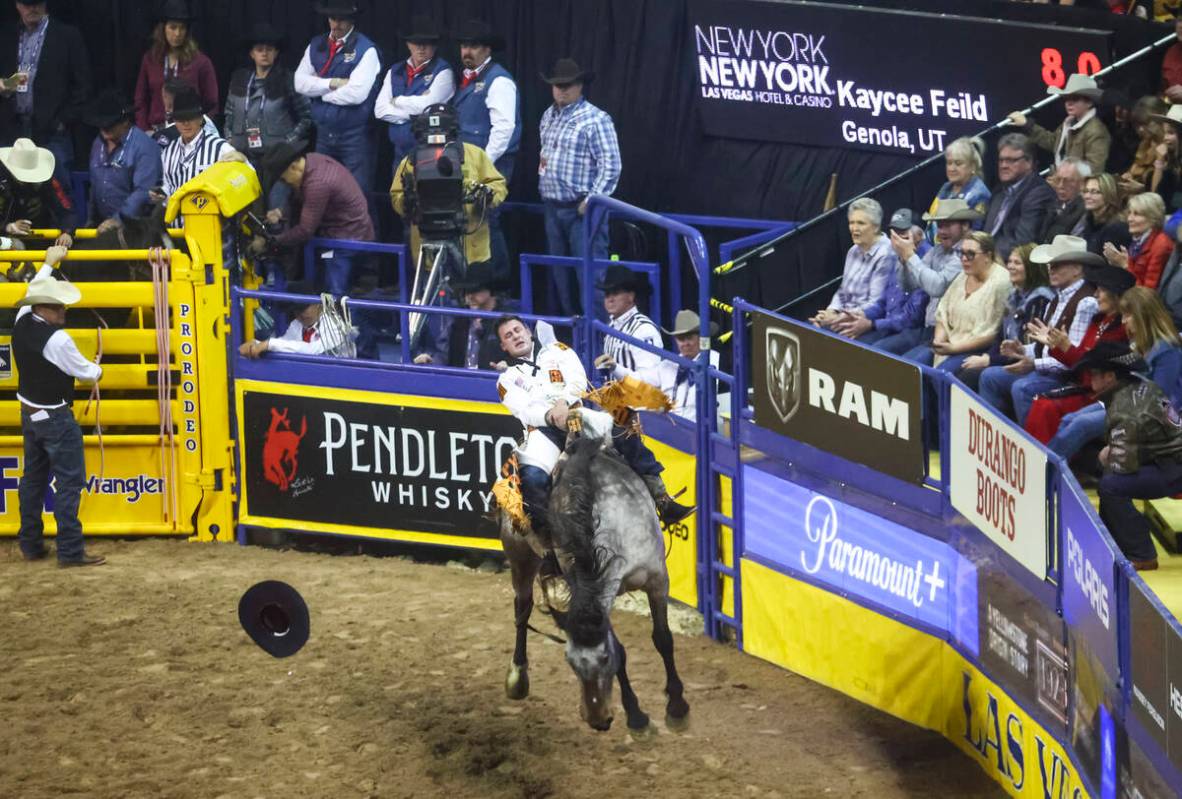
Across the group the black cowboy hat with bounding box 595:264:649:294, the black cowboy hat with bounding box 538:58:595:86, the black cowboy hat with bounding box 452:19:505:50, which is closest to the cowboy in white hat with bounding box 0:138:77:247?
the black cowboy hat with bounding box 452:19:505:50

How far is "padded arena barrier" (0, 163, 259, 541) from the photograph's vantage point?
555 inches

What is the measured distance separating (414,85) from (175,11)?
2.52 m

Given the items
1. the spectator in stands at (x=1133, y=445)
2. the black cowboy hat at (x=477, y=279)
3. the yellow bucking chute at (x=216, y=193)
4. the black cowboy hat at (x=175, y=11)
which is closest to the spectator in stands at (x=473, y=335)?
the black cowboy hat at (x=477, y=279)

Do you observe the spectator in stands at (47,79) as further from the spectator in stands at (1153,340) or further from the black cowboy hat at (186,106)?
the spectator in stands at (1153,340)

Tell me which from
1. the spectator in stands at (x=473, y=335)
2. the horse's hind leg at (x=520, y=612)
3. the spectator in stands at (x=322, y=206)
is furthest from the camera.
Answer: the spectator in stands at (x=322, y=206)

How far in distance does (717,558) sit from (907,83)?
15.9ft

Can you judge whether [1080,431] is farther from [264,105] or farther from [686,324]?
[264,105]

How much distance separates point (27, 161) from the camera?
15.7 metres

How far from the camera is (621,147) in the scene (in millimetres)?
16172

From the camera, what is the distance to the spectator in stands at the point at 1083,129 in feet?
42.1

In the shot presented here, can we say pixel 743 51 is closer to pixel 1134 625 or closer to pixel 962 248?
pixel 962 248

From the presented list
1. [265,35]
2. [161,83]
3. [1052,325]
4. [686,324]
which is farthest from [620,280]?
[161,83]

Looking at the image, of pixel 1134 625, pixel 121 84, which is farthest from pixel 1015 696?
pixel 121 84

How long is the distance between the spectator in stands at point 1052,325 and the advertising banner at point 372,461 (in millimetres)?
3678
